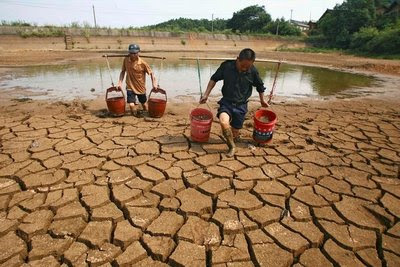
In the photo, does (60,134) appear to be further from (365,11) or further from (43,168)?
(365,11)

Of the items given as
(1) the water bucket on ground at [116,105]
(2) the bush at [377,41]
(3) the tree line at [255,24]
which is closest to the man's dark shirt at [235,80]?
(1) the water bucket on ground at [116,105]

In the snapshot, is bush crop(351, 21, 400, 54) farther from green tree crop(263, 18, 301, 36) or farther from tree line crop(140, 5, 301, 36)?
tree line crop(140, 5, 301, 36)

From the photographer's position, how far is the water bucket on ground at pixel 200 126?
418cm

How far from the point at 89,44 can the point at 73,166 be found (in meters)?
22.9

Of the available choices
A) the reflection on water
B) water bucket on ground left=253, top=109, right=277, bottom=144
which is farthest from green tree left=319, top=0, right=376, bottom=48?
water bucket on ground left=253, top=109, right=277, bottom=144

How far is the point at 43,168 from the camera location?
3.47 m

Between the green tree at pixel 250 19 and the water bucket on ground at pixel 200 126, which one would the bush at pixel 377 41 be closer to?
the green tree at pixel 250 19

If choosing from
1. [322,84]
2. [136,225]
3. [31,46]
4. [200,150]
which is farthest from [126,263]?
[31,46]

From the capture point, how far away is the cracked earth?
230 cm

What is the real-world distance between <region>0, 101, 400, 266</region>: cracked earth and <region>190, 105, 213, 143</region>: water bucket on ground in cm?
17

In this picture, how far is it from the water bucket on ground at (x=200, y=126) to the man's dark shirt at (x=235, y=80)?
477 millimetres

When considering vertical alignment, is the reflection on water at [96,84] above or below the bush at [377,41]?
below

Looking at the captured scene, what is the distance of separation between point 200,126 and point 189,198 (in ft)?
4.82

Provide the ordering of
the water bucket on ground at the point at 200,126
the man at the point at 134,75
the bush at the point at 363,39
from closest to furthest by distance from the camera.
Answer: the water bucket on ground at the point at 200,126 → the man at the point at 134,75 → the bush at the point at 363,39
